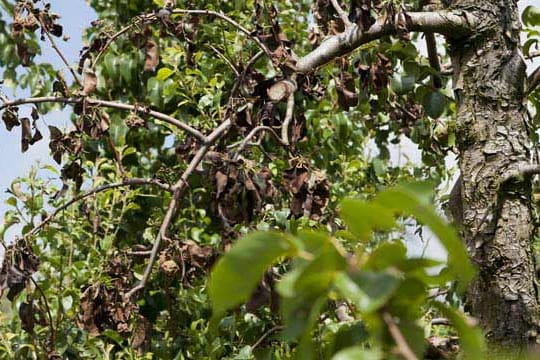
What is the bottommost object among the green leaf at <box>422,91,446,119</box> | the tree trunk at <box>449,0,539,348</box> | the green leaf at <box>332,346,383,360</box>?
the green leaf at <box>332,346,383,360</box>

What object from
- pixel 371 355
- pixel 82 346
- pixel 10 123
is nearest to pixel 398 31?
pixel 10 123

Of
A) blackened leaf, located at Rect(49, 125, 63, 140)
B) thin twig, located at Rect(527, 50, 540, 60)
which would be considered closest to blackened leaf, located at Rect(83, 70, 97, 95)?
Answer: blackened leaf, located at Rect(49, 125, 63, 140)

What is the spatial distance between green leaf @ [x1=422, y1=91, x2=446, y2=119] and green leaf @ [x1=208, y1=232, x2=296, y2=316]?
4.27 feet

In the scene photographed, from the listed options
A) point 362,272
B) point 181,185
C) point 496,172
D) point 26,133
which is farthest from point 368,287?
point 26,133

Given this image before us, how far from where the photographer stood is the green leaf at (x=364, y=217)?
0.43 metres

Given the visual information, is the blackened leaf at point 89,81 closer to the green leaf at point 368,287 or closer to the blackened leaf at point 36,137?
the blackened leaf at point 36,137

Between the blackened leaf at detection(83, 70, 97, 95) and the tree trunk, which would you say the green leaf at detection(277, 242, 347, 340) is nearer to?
the tree trunk

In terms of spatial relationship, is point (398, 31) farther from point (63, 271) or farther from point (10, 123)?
point (63, 271)

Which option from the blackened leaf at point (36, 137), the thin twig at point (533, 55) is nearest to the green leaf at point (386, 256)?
the thin twig at point (533, 55)

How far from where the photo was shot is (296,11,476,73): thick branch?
1453mm

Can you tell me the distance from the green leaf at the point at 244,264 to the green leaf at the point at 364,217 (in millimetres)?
37

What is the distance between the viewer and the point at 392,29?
146 cm

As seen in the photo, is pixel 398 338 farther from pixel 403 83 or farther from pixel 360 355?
pixel 403 83

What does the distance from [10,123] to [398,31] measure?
2.61 ft
